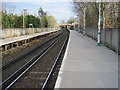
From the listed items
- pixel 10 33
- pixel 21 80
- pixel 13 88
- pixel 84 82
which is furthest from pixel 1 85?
pixel 10 33

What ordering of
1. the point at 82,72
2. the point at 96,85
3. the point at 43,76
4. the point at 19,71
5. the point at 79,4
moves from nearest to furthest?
the point at 96,85
the point at 82,72
the point at 43,76
the point at 19,71
the point at 79,4

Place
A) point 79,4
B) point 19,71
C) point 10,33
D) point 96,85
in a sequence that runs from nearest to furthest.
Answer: point 96,85 < point 19,71 < point 10,33 < point 79,4

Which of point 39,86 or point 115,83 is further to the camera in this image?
point 39,86

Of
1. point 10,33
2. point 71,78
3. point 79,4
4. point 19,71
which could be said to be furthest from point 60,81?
point 79,4

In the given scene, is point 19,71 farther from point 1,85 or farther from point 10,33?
point 10,33

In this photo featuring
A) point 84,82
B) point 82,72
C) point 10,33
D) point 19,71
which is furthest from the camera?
point 10,33

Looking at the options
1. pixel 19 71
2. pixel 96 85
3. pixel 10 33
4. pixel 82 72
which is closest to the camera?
pixel 96 85

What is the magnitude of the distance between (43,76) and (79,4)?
45.4 meters

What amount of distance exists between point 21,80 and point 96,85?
3820mm

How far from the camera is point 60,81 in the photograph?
28.1 ft

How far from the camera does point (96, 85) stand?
7859 mm

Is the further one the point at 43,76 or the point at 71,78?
the point at 43,76

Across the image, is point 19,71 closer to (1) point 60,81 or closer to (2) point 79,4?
(1) point 60,81

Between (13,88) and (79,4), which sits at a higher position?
(79,4)
